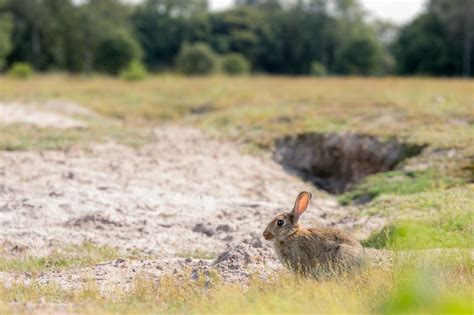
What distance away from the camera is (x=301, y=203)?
7488 mm

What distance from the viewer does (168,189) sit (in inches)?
522

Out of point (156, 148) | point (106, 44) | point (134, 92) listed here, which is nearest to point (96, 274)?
point (156, 148)

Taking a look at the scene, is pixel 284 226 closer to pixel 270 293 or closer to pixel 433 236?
pixel 270 293

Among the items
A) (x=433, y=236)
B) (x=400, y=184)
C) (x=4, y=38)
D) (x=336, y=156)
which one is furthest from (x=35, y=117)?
(x=4, y=38)

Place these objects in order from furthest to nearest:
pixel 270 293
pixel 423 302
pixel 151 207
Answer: pixel 151 207 < pixel 270 293 < pixel 423 302

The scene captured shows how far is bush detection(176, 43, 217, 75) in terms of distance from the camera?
65.4m

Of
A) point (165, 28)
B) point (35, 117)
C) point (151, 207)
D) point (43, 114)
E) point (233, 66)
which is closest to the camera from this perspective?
point (151, 207)

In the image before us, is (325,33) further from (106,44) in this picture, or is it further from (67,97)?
(67,97)

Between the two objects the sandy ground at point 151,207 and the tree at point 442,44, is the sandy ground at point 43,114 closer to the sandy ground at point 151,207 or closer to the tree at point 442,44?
the sandy ground at point 151,207

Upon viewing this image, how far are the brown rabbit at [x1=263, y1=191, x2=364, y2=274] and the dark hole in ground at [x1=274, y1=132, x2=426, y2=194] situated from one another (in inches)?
368

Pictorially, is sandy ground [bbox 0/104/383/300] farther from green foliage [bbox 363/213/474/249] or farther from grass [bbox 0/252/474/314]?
green foliage [bbox 363/213/474/249]

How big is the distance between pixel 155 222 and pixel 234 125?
10753 millimetres

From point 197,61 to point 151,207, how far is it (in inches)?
2208

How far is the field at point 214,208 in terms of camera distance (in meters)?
6.34
